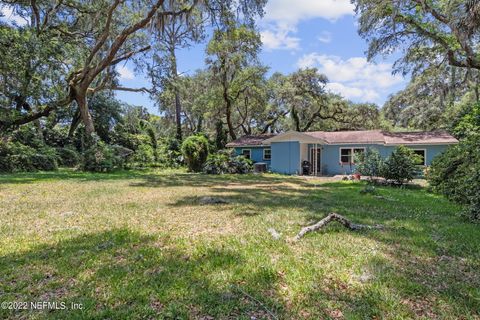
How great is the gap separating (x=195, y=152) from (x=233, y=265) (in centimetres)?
1699

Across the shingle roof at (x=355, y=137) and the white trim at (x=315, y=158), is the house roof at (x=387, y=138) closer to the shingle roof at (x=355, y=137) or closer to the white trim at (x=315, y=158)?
the shingle roof at (x=355, y=137)

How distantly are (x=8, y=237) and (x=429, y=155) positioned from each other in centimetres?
2075

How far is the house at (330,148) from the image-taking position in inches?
758

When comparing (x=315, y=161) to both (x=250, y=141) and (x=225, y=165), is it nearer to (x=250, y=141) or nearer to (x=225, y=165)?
(x=250, y=141)

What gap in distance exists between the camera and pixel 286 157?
2072 cm

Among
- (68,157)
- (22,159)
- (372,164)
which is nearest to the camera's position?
(372,164)

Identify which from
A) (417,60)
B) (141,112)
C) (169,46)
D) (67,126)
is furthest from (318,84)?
(67,126)

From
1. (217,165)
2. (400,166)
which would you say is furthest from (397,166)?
(217,165)

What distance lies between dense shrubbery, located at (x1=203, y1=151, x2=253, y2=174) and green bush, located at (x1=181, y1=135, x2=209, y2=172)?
0.88 metres

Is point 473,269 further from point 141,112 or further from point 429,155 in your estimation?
point 141,112

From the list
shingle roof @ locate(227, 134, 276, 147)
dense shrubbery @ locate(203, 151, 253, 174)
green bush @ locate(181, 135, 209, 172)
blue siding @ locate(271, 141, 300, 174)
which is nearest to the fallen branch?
dense shrubbery @ locate(203, 151, 253, 174)

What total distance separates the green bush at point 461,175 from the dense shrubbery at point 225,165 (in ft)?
36.3

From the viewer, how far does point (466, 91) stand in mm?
26031

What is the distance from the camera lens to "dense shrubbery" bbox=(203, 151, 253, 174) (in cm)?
1928
